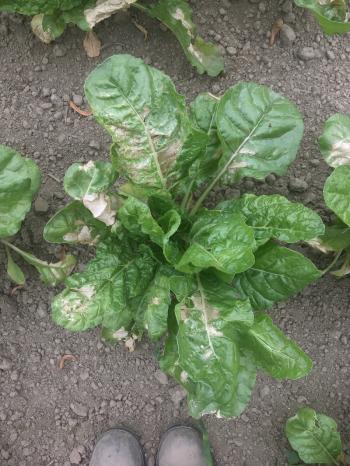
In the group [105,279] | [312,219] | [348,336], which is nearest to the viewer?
[312,219]

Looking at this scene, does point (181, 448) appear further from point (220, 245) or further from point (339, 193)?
point (339, 193)

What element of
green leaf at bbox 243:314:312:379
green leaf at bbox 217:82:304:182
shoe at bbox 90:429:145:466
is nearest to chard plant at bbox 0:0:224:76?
green leaf at bbox 217:82:304:182

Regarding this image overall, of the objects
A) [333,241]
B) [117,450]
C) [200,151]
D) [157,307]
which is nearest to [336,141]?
[333,241]

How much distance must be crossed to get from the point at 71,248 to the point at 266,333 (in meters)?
0.87

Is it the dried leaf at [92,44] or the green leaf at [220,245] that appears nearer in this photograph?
the green leaf at [220,245]

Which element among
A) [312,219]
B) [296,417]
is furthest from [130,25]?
[296,417]

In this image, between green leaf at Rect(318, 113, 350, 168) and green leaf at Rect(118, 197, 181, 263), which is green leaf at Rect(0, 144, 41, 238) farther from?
green leaf at Rect(318, 113, 350, 168)

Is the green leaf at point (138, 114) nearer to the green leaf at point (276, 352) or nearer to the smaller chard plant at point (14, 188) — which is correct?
the smaller chard plant at point (14, 188)

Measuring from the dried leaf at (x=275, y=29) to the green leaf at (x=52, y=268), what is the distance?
3.80 feet

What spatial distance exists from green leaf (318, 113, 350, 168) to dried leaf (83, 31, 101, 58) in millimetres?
936

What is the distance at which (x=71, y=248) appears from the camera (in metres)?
2.11

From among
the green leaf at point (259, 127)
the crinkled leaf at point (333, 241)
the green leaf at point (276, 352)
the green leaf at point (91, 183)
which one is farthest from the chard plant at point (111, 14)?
the green leaf at point (276, 352)

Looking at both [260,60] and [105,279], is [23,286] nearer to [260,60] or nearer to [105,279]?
[105,279]

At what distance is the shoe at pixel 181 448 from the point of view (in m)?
2.09
